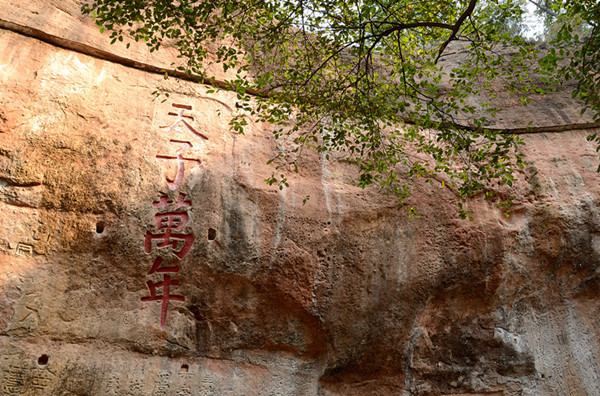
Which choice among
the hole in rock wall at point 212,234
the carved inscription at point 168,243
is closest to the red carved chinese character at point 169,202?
the carved inscription at point 168,243

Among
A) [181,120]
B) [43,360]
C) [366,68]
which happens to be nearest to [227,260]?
[181,120]

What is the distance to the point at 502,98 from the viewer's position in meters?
7.72

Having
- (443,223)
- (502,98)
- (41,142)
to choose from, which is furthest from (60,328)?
(502,98)

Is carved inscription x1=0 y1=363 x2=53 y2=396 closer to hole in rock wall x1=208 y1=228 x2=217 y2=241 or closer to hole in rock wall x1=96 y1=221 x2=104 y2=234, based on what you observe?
hole in rock wall x1=96 y1=221 x2=104 y2=234

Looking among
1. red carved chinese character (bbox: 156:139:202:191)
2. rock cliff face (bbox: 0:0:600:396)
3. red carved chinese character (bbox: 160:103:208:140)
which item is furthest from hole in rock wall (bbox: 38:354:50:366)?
red carved chinese character (bbox: 160:103:208:140)

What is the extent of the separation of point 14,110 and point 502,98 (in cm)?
663

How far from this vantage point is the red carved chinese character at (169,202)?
5211 mm

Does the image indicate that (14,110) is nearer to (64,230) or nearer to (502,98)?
(64,230)

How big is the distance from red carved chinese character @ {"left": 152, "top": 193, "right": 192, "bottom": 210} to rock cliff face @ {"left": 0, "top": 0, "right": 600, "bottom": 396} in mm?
15

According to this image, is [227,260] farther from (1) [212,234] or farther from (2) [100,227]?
(2) [100,227]

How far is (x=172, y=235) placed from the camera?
5160 mm

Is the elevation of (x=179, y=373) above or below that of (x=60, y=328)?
below

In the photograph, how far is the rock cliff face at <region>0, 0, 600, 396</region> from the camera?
15.4 feet

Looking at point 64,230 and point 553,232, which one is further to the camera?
point 553,232
